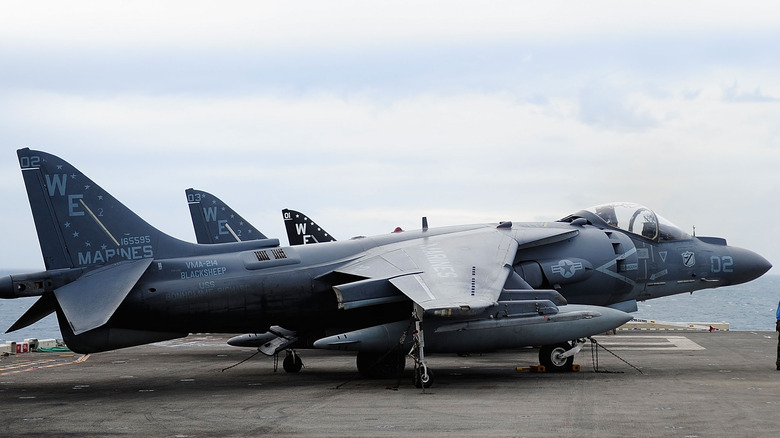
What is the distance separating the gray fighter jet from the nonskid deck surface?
1108 mm

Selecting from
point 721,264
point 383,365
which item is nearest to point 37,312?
point 383,365

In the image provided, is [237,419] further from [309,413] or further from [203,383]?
[203,383]

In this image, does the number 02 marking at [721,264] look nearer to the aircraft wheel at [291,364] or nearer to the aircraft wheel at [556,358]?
the aircraft wheel at [556,358]

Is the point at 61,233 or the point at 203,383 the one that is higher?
the point at 61,233

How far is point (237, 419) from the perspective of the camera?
1390 cm

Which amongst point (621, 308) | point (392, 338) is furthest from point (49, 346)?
point (621, 308)

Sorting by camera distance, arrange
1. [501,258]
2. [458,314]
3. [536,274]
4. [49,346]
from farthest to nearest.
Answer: [49,346] → [536,274] → [501,258] → [458,314]

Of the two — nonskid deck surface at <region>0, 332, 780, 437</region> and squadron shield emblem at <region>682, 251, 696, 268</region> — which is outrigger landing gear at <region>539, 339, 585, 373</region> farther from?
squadron shield emblem at <region>682, 251, 696, 268</region>

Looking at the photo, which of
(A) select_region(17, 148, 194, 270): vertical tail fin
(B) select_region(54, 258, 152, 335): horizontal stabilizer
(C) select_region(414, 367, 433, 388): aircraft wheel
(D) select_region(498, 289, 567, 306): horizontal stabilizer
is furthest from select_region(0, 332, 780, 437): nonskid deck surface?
(A) select_region(17, 148, 194, 270): vertical tail fin

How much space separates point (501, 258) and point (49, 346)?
2031cm

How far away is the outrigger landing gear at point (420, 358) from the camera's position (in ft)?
57.9

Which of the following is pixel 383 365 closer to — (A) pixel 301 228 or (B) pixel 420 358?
(B) pixel 420 358

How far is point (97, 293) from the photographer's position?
17.2 metres

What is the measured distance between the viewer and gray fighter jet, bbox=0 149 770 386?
17562 millimetres
